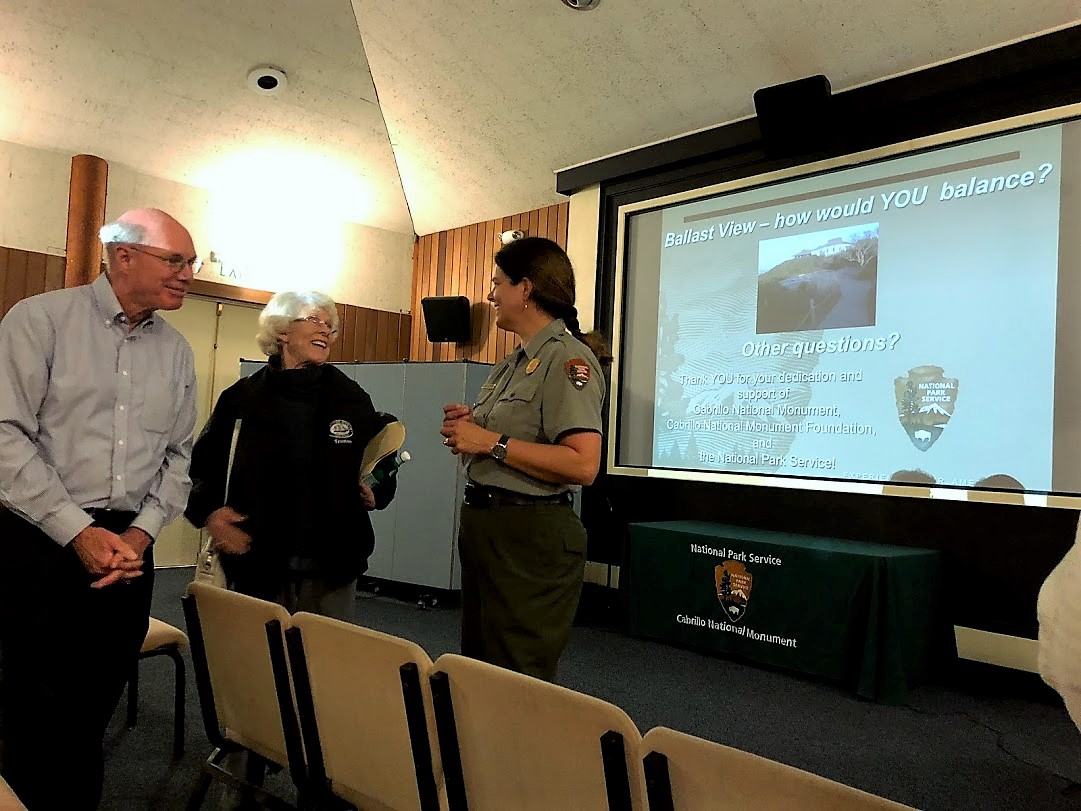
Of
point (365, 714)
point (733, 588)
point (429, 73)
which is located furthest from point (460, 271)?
point (365, 714)

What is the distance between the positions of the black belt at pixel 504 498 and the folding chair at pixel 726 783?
30.0 inches

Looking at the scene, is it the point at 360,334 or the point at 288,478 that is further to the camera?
the point at 360,334

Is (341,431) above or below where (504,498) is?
above

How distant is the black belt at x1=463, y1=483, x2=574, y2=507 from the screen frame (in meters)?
2.80

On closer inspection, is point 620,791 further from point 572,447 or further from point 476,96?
point 476,96

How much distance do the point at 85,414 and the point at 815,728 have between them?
285 cm

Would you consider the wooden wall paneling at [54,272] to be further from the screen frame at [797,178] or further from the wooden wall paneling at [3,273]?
the screen frame at [797,178]

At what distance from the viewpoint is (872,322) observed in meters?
4.21

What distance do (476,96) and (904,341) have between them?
3.15 metres

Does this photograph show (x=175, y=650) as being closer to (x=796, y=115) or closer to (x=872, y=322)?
(x=872, y=322)

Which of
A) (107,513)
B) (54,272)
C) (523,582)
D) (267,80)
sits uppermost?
(267,80)

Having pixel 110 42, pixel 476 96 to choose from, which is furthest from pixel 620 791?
pixel 110 42

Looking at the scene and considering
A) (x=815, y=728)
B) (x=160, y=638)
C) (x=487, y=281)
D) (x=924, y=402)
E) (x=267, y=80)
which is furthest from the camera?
(x=487, y=281)

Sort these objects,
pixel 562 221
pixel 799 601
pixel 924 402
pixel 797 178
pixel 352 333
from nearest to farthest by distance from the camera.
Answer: pixel 799 601 < pixel 924 402 < pixel 797 178 < pixel 562 221 < pixel 352 333
